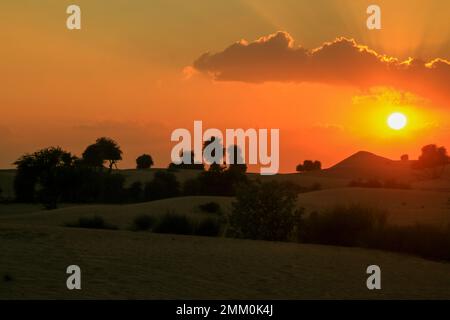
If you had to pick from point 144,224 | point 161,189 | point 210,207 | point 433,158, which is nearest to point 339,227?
point 144,224

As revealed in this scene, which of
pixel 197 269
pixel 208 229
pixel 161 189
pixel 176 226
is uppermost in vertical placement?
pixel 161 189

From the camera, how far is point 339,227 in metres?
24.4

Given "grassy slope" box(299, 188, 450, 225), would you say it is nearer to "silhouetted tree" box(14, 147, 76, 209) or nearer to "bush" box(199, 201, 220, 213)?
"bush" box(199, 201, 220, 213)

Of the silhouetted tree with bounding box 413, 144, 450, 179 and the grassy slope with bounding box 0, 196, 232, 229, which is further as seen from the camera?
the silhouetted tree with bounding box 413, 144, 450, 179

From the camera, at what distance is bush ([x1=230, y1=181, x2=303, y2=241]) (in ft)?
83.6

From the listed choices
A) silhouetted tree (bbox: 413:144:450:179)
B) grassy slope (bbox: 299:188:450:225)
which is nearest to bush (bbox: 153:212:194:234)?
grassy slope (bbox: 299:188:450:225)

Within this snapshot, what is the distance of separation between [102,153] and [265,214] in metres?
66.1

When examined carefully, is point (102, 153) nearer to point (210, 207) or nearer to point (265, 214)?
point (210, 207)

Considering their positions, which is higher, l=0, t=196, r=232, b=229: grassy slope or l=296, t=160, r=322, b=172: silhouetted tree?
l=296, t=160, r=322, b=172: silhouetted tree

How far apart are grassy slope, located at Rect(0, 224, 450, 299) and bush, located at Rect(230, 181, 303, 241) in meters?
3.70

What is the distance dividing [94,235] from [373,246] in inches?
368
